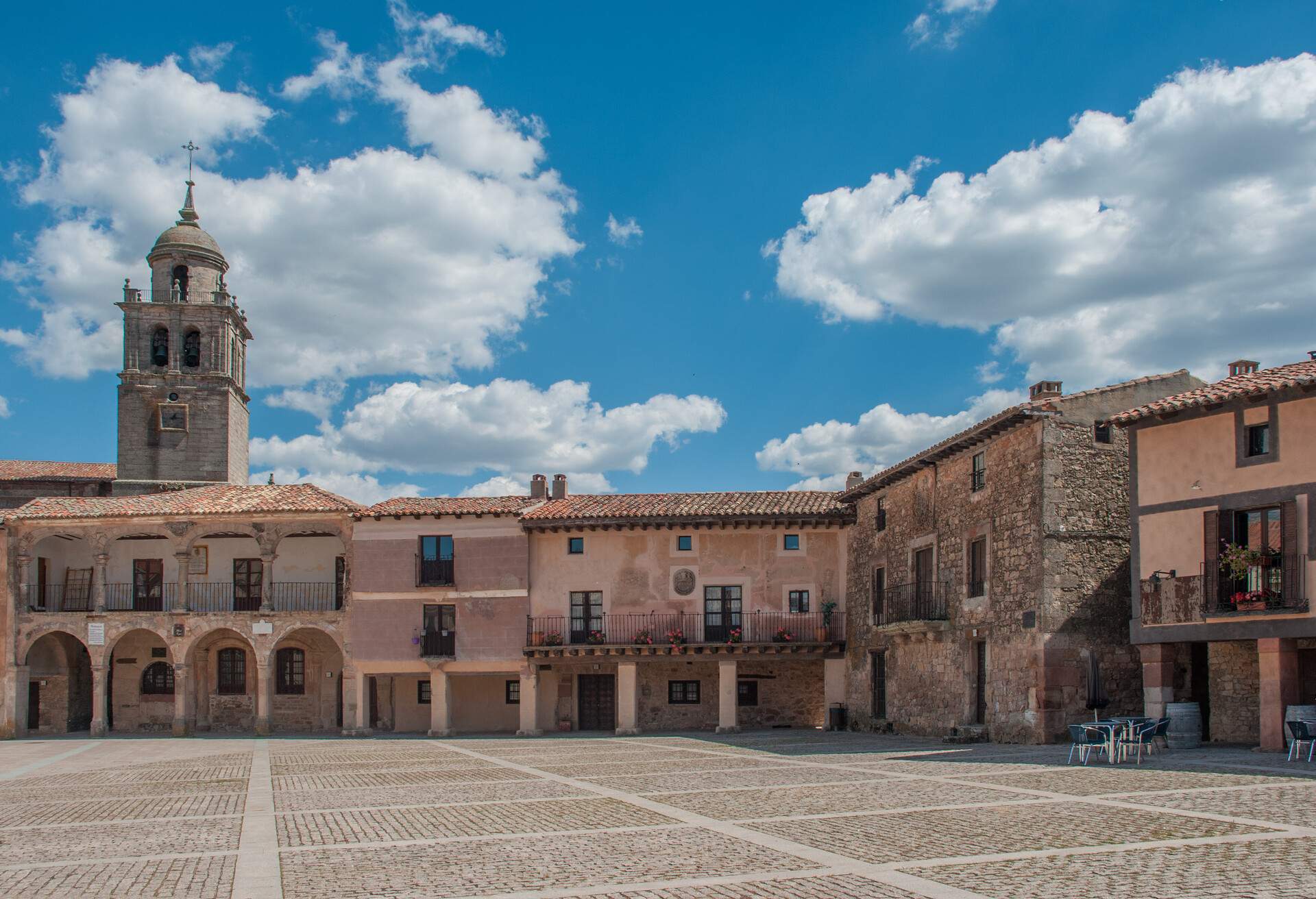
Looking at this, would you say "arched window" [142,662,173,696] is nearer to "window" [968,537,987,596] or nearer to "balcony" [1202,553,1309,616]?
"window" [968,537,987,596]

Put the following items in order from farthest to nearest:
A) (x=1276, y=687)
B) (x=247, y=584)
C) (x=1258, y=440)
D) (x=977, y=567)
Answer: (x=247, y=584) < (x=977, y=567) < (x=1258, y=440) < (x=1276, y=687)

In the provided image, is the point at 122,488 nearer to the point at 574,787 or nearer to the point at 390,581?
the point at 390,581

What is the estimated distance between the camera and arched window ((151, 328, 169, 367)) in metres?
52.4

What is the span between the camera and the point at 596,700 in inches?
1551

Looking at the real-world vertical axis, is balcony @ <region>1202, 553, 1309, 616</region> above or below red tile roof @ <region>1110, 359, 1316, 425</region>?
below

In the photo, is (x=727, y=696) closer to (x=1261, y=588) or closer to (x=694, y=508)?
(x=694, y=508)

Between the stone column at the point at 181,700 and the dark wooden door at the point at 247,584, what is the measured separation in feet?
9.06

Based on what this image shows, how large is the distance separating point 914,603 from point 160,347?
36.7m

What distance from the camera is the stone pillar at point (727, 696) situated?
120 feet

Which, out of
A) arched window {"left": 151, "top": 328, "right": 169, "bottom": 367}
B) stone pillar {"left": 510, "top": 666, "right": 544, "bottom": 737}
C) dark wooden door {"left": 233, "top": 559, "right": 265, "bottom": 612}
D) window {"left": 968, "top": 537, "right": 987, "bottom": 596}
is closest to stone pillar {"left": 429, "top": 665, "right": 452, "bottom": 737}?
stone pillar {"left": 510, "top": 666, "right": 544, "bottom": 737}

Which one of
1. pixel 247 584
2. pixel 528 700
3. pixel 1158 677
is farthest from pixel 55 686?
pixel 1158 677

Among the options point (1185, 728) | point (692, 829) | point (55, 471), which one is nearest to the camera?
point (692, 829)

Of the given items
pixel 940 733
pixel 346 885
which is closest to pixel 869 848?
pixel 346 885

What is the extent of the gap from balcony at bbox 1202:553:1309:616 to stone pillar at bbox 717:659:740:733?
1688 cm
